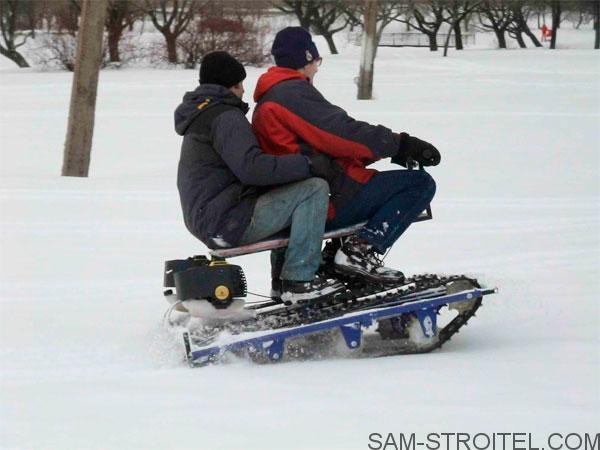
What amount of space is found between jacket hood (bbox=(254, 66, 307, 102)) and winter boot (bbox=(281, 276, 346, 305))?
940 millimetres

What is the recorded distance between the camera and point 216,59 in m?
5.68

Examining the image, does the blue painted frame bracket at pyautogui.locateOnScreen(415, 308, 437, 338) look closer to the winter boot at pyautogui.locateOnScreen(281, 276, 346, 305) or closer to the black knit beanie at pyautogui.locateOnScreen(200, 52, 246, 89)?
the winter boot at pyautogui.locateOnScreen(281, 276, 346, 305)

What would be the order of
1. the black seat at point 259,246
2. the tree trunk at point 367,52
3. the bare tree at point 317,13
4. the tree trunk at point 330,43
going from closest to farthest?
1. the black seat at point 259,246
2. the tree trunk at point 367,52
3. the tree trunk at point 330,43
4. the bare tree at point 317,13

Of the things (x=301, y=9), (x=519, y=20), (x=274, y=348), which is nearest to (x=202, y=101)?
(x=274, y=348)

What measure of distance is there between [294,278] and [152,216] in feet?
14.2

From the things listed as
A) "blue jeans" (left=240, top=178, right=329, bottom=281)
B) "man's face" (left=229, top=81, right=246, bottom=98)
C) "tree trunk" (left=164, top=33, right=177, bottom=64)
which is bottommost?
"tree trunk" (left=164, top=33, right=177, bottom=64)

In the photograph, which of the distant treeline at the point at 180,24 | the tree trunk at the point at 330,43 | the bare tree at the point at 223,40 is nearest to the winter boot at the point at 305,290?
the bare tree at the point at 223,40

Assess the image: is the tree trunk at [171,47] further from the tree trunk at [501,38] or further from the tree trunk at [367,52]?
the tree trunk at [501,38]

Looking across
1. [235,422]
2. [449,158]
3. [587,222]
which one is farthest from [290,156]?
[449,158]

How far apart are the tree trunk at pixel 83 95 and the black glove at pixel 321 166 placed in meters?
7.20

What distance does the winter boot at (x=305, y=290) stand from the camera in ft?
18.7

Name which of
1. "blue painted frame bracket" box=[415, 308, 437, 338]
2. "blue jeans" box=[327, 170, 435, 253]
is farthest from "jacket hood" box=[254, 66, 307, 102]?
"blue painted frame bracket" box=[415, 308, 437, 338]

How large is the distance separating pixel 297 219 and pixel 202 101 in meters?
0.72

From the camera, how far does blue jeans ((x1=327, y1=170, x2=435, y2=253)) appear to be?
5.79 meters
